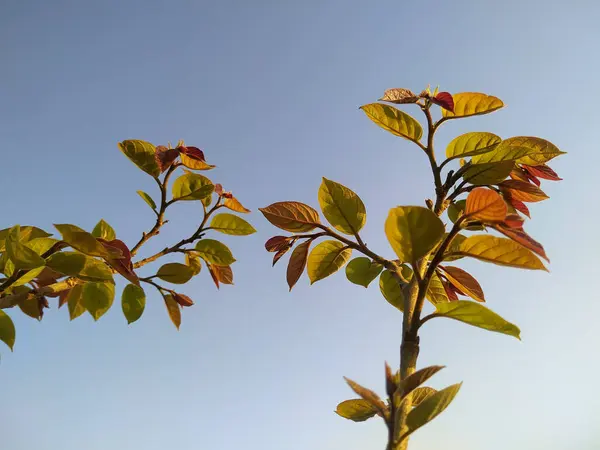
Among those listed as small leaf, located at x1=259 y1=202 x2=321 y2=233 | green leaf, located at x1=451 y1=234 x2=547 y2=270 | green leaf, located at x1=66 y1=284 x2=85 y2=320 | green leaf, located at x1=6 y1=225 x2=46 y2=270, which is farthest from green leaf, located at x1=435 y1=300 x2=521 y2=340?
green leaf, located at x1=66 y1=284 x2=85 y2=320

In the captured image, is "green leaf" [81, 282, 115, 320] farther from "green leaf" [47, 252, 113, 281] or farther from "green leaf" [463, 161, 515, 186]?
"green leaf" [463, 161, 515, 186]

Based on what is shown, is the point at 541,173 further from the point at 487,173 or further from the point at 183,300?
the point at 183,300

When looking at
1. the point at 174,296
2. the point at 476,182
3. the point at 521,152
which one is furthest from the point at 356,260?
the point at 174,296

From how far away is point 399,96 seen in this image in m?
1.07

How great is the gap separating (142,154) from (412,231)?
40.3 inches

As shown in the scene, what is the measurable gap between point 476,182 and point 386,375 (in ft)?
1.86

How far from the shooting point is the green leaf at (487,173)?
99cm

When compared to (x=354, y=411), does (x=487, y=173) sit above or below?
above

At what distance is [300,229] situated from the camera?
1126mm

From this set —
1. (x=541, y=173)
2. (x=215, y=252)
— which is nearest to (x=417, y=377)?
(x=541, y=173)

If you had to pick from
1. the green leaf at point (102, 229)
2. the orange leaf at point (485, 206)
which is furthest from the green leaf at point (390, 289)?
the green leaf at point (102, 229)

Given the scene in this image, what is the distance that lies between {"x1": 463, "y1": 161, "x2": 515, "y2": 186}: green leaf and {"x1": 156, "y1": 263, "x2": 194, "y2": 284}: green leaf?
1.00 meters

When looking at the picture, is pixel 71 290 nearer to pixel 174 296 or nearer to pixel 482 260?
pixel 174 296

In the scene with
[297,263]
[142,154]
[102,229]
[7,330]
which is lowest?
[7,330]
